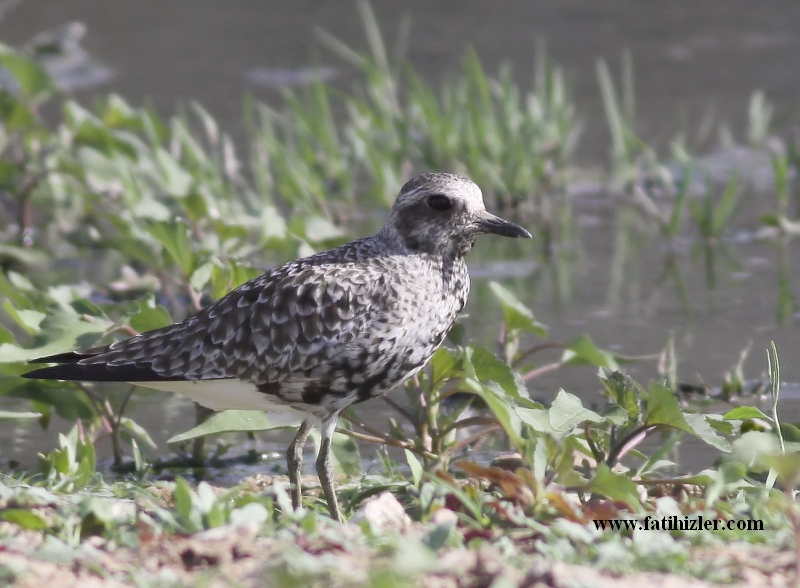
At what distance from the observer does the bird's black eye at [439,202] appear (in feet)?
16.9

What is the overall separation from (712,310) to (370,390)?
11.3 ft

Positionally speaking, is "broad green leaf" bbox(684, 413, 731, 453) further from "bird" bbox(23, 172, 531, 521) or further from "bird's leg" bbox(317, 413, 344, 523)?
"bird's leg" bbox(317, 413, 344, 523)

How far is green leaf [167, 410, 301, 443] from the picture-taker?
510cm

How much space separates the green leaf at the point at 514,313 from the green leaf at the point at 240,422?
3.32 feet

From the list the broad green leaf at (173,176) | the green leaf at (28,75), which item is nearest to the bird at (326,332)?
the broad green leaf at (173,176)

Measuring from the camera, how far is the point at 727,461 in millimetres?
4543

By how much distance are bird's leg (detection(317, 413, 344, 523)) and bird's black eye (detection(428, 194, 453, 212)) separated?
0.91m

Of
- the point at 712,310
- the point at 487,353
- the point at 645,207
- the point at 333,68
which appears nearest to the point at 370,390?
the point at 487,353

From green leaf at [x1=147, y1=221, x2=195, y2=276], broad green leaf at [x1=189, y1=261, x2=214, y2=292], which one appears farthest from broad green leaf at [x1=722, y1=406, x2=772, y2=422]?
green leaf at [x1=147, y1=221, x2=195, y2=276]

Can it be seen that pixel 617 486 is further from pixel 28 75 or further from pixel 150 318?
pixel 28 75

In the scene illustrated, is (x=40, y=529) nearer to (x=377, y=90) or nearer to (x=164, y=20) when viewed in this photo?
(x=377, y=90)

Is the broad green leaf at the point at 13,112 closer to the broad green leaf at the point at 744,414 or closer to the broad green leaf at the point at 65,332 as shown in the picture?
the broad green leaf at the point at 65,332

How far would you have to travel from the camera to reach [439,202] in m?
5.16

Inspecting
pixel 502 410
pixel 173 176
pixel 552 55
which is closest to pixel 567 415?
pixel 502 410
